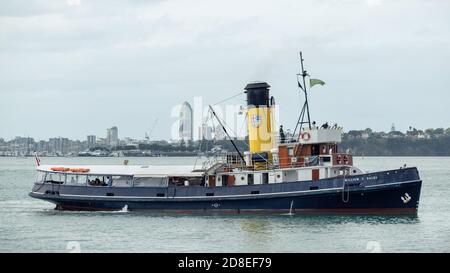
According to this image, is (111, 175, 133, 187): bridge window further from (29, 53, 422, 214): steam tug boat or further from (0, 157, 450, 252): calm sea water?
(0, 157, 450, 252): calm sea water

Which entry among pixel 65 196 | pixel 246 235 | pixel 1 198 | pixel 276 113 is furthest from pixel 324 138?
pixel 1 198

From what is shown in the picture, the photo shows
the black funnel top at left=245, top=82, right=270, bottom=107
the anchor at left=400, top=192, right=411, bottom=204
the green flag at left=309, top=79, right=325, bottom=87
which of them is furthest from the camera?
the black funnel top at left=245, top=82, right=270, bottom=107

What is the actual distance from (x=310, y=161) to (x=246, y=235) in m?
8.28

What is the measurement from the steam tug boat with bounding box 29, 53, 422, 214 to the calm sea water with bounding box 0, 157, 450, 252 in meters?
0.78

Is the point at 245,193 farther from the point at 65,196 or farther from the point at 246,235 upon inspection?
the point at 65,196

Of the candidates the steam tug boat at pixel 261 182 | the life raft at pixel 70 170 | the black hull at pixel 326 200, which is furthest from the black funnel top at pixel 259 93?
the life raft at pixel 70 170

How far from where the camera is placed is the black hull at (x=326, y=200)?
4206cm

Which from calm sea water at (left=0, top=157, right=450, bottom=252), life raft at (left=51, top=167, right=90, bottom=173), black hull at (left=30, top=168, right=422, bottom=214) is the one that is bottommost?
calm sea water at (left=0, top=157, right=450, bottom=252)

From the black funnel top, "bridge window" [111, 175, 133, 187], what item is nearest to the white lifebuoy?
the black funnel top

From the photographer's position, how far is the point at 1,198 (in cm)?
6519

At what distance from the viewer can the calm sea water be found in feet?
112

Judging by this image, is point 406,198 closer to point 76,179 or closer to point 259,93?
point 259,93

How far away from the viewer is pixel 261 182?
4431 cm
